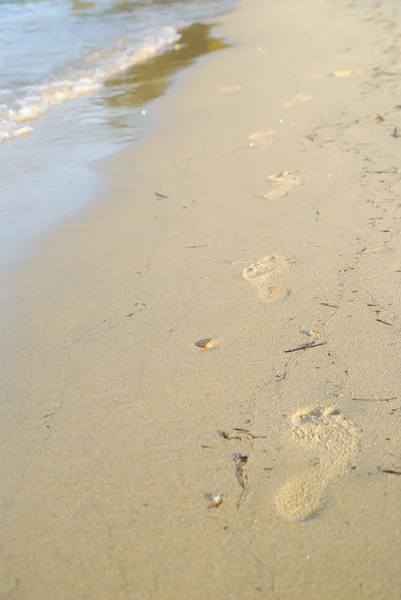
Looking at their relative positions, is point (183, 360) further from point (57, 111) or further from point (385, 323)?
point (57, 111)

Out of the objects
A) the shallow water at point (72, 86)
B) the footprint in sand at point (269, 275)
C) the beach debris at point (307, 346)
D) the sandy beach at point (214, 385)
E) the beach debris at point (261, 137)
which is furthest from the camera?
the beach debris at point (261, 137)

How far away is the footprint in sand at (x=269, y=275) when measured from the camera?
256 centimetres

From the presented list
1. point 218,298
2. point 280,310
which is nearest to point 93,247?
point 218,298

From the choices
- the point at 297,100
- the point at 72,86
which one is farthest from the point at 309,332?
the point at 72,86

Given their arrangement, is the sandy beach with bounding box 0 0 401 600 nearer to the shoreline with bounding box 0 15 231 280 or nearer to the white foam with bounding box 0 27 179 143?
the shoreline with bounding box 0 15 231 280

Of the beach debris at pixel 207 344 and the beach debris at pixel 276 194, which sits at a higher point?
Result: the beach debris at pixel 207 344

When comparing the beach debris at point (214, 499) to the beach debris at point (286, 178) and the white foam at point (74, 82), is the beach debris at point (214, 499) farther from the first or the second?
the white foam at point (74, 82)

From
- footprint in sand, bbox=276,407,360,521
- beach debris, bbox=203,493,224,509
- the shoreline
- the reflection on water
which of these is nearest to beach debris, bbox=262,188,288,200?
the shoreline

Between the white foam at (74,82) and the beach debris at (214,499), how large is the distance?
4141mm

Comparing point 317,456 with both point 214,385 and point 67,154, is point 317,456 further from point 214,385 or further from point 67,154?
point 67,154

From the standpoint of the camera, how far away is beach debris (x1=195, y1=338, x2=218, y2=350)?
2287 millimetres

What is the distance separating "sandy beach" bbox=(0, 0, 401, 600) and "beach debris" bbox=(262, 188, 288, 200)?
20mm

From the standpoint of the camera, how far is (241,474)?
5.67 feet

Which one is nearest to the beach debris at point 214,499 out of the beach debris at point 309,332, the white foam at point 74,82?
the beach debris at point 309,332
